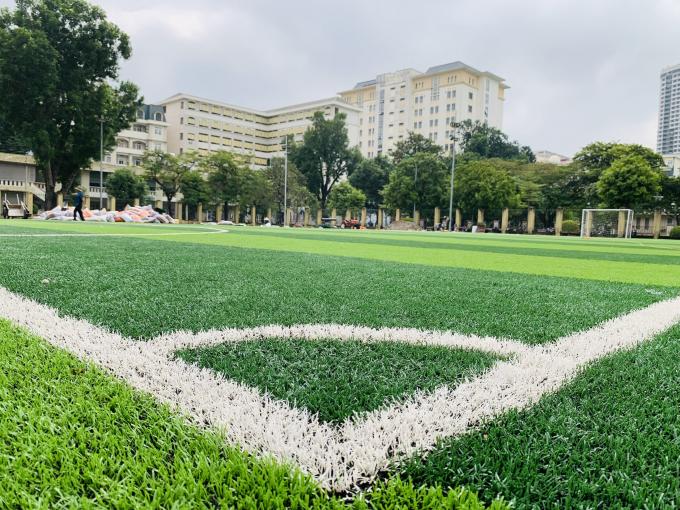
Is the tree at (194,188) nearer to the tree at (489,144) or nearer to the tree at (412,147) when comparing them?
the tree at (412,147)

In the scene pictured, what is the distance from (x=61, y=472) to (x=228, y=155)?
171 ft

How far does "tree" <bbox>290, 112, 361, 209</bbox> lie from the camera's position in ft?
200

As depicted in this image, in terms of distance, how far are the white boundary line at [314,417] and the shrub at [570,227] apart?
4330 cm

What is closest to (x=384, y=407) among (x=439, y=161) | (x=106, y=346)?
(x=106, y=346)

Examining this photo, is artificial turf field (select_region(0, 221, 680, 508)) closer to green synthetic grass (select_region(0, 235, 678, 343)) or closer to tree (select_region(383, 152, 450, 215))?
green synthetic grass (select_region(0, 235, 678, 343))

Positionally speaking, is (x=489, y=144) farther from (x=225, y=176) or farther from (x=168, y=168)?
(x=168, y=168)

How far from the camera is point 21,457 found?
1.15 meters

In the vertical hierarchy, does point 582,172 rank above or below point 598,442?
above

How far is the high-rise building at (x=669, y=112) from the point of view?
102 meters

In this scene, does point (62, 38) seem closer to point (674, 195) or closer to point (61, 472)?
point (61, 472)

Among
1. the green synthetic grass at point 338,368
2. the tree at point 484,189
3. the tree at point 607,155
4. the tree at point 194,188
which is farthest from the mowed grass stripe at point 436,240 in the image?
the tree at point 194,188

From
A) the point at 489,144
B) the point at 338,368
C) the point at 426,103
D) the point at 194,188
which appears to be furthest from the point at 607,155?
the point at 426,103

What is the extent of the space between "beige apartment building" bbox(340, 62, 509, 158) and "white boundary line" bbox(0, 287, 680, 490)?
8843 cm

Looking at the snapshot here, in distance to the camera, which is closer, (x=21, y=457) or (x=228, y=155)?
(x=21, y=457)
